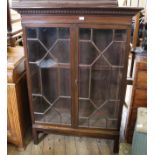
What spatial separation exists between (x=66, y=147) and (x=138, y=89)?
0.86 m

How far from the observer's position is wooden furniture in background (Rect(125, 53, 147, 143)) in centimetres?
147

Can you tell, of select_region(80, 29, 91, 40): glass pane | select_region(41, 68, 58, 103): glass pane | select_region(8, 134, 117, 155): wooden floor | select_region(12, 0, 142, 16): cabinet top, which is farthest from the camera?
select_region(8, 134, 117, 155): wooden floor

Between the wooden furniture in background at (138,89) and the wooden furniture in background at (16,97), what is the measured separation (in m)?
0.94

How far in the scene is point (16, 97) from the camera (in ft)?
5.17

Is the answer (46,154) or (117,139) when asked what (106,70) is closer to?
(117,139)

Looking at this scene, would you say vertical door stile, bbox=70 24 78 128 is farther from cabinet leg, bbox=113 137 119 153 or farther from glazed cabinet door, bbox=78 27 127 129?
cabinet leg, bbox=113 137 119 153

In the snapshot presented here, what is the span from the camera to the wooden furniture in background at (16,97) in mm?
1528

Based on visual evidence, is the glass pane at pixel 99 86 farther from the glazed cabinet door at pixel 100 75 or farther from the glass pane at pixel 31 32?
the glass pane at pixel 31 32

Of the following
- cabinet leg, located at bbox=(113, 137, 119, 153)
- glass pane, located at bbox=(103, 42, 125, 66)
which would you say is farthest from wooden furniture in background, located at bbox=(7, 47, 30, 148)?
cabinet leg, located at bbox=(113, 137, 119, 153)

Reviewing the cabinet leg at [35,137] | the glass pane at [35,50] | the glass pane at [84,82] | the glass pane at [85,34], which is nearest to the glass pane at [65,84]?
the glass pane at [84,82]

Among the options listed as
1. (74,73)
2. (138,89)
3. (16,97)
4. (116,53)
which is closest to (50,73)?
(74,73)

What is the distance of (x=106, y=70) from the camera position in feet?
4.99

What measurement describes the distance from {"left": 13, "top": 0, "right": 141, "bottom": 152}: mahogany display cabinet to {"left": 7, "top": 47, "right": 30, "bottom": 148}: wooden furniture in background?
107 millimetres

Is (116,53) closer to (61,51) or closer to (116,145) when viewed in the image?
(61,51)
